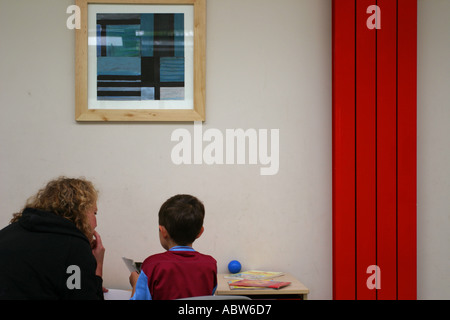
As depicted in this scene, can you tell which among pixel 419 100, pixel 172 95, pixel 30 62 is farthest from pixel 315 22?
pixel 30 62

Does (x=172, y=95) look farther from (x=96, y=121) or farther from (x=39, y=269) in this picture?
(x=39, y=269)

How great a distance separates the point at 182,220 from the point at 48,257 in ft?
1.73

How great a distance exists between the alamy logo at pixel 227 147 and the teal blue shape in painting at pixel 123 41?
1.83ft

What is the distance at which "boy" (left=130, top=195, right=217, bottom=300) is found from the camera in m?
1.65

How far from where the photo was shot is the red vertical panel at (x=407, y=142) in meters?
2.59

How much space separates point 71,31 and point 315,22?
1481mm

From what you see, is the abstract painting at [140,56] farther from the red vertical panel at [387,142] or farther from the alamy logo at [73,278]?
the alamy logo at [73,278]

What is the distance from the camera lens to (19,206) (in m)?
2.64

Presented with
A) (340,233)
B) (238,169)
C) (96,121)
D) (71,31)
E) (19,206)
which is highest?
(71,31)

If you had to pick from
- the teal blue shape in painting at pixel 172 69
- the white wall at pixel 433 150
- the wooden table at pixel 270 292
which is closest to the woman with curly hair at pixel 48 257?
the wooden table at pixel 270 292

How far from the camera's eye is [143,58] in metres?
2.66

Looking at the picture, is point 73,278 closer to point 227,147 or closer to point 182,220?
point 182,220
